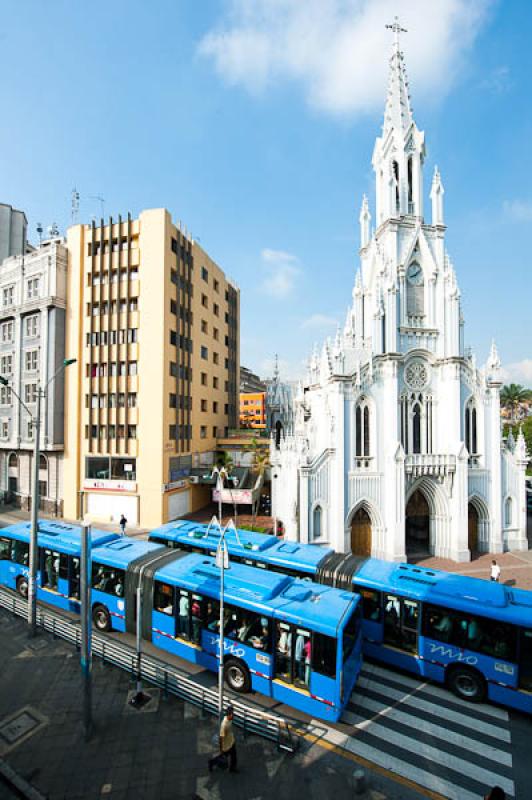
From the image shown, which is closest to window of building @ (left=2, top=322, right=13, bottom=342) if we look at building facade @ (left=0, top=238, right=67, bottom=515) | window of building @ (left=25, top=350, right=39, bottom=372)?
building facade @ (left=0, top=238, right=67, bottom=515)

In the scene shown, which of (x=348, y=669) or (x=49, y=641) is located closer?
(x=348, y=669)

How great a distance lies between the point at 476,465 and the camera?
1041 inches

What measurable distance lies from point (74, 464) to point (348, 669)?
30084 millimetres

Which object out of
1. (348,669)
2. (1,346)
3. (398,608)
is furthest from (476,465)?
(1,346)

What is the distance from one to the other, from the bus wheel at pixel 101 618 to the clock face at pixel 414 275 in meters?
26.2

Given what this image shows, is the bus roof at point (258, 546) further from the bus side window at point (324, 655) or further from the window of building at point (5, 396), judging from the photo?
the window of building at point (5, 396)

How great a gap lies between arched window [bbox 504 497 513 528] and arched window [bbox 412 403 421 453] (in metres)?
7.46

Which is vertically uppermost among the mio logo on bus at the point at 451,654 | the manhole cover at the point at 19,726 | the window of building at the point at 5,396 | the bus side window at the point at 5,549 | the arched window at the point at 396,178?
the arched window at the point at 396,178

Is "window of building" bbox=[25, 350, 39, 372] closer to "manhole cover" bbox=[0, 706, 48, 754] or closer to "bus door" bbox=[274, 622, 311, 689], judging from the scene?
"manhole cover" bbox=[0, 706, 48, 754]

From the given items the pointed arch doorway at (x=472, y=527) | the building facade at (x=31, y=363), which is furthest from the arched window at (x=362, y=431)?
the building facade at (x=31, y=363)

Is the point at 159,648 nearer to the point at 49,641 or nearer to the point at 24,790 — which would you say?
the point at 49,641

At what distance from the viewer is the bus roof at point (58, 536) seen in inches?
646

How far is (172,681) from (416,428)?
20779 mm

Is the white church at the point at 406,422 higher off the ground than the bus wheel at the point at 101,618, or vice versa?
the white church at the point at 406,422
